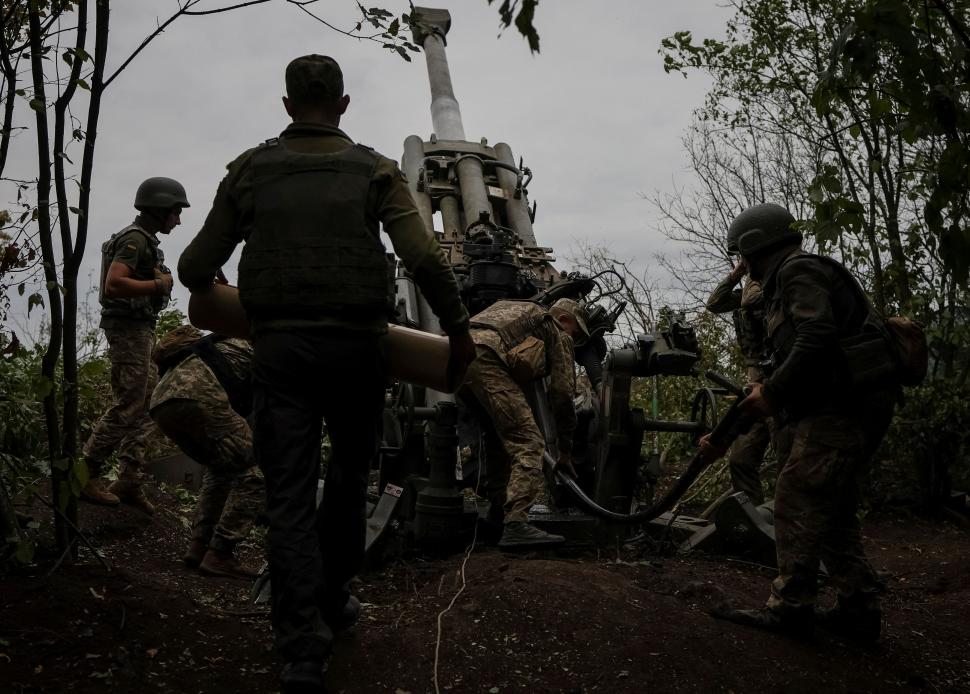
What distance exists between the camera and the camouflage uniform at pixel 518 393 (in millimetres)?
5453

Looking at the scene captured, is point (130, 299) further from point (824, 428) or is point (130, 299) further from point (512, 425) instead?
point (824, 428)

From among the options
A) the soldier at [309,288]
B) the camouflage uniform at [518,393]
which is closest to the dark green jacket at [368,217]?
the soldier at [309,288]

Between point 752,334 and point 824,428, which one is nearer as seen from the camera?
point 824,428

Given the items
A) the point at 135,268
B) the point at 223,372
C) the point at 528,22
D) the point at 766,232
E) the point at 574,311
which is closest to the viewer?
the point at 528,22

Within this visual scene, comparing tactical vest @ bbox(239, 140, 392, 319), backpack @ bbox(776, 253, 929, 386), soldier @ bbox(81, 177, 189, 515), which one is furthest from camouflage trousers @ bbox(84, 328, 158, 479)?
backpack @ bbox(776, 253, 929, 386)

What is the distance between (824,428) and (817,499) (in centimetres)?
30

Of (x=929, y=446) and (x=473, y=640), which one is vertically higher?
(x=929, y=446)

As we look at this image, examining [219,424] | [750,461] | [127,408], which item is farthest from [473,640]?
[750,461]

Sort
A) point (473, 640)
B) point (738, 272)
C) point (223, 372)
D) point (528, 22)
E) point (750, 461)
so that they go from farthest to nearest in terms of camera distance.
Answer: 1. point (750, 461)
2. point (738, 272)
3. point (223, 372)
4. point (473, 640)
5. point (528, 22)

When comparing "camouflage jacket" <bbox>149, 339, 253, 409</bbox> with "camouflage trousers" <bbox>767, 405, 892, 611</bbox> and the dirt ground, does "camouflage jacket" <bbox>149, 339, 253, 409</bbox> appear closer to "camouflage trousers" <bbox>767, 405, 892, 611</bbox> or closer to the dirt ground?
the dirt ground

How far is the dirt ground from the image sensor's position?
338 centimetres

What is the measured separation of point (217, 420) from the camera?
4930mm

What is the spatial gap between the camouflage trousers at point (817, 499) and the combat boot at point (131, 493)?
12.5 feet

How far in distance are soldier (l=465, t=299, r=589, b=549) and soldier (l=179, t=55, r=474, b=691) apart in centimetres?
207
